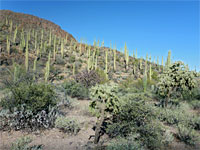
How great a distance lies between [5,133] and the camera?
4953mm

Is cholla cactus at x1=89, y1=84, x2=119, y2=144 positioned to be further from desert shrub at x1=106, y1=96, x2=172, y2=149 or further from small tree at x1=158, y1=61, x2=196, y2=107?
small tree at x1=158, y1=61, x2=196, y2=107

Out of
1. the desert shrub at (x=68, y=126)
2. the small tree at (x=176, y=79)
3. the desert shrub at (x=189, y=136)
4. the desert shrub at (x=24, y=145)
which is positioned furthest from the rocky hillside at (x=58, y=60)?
the desert shrub at (x=24, y=145)

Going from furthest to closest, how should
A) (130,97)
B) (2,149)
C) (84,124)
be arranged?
1. (84,124)
2. (130,97)
3. (2,149)

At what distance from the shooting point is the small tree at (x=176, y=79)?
26.5 ft

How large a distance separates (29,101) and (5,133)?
127 centimetres

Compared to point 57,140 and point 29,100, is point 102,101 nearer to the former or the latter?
point 57,140

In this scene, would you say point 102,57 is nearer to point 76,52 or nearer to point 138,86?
point 76,52

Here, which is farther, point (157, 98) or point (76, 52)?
point (76, 52)

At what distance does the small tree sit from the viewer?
26.5ft

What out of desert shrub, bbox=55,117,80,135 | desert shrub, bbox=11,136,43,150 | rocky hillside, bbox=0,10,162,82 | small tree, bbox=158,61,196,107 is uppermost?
rocky hillside, bbox=0,10,162,82

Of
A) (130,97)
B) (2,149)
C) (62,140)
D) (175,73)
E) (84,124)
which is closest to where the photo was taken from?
(2,149)

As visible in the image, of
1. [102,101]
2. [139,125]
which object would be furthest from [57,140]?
[139,125]

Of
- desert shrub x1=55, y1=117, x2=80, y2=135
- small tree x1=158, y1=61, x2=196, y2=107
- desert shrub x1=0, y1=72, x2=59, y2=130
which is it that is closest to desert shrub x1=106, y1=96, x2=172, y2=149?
desert shrub x1=55, y1=117, x2=80, y2=135

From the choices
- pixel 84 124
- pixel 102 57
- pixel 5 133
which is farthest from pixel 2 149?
pixel 102 57
